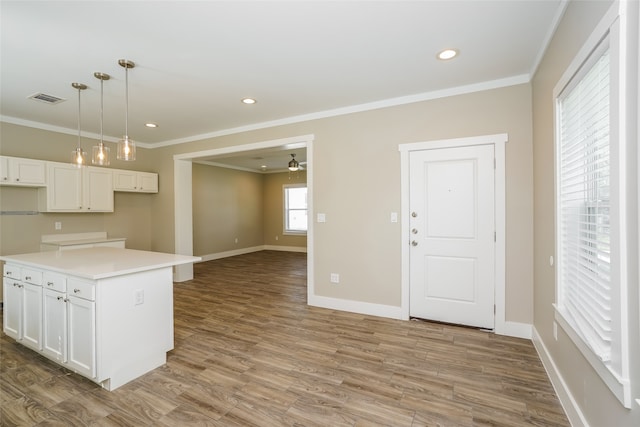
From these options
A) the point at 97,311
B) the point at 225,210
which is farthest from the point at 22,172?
the point at 225,210

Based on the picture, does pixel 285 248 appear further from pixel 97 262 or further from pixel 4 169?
pixel 97 262

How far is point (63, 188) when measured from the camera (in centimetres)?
436

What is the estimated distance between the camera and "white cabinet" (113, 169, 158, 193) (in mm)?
5047

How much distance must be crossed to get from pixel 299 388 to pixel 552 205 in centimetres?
239

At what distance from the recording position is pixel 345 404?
2.00 meters

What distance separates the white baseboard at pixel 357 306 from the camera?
3.54 m

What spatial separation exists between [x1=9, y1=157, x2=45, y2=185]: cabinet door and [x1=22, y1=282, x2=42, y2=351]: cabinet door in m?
2.12

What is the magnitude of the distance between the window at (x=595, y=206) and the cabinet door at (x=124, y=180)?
19.6ft

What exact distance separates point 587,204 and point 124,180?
610 centimetres

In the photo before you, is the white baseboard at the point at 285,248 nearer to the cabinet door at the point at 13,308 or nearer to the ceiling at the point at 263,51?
the ceiling at the point at 263,51

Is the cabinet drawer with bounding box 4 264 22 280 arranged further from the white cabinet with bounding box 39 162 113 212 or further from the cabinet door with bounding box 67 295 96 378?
the white cabinet with bounding box 39 162 113 212

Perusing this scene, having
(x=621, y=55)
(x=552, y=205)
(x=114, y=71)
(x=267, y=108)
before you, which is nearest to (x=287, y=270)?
(x=267, y=108)

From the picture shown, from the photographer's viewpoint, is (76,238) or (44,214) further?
(76,238)

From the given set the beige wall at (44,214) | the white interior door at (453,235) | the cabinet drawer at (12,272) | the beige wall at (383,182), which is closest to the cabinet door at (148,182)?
the beige wall at (44,214)
